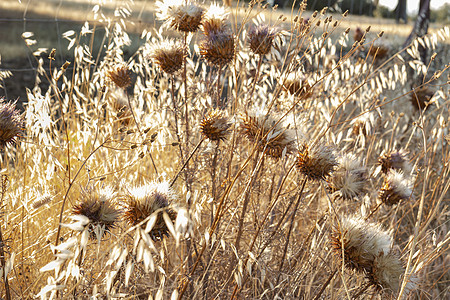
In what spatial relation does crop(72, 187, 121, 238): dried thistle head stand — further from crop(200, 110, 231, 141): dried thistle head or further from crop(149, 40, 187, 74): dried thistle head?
crop(149, 40, 187, 74): dried thistle head

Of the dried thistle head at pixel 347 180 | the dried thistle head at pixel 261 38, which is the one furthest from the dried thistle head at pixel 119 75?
the dried thistle head at pixel 347 180

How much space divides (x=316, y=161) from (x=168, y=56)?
0.59m

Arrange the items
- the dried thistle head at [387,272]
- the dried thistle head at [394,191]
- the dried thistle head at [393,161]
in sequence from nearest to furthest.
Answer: the dried thistle head at [387,272] < the dried thistle head at [394,191] < the dried thistle head at [393,161]

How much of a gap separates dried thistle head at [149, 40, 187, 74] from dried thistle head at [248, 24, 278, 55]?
26 centimetres

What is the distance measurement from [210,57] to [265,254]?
0.73 m

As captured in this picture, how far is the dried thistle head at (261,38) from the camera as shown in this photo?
5.41ft

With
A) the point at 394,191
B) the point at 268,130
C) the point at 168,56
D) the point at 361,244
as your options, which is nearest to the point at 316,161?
the point at 268,130

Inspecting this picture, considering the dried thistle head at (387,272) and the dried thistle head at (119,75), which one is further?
the dried thistle head at (119,75)

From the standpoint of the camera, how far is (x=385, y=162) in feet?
6.23

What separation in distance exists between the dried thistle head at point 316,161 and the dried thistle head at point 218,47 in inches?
16.7

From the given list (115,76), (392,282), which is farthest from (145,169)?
(392,282)

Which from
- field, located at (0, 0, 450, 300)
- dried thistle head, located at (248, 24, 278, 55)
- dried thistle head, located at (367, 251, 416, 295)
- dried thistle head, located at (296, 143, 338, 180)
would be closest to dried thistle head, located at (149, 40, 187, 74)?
field, located at (0, 0, 450, 300)

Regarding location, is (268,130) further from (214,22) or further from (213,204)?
(214,22)

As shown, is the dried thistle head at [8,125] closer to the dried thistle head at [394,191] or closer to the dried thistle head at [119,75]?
the dried thistle head at [119,75]
